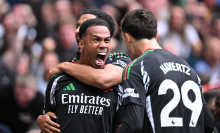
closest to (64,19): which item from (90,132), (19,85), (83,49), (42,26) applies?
(42,26)

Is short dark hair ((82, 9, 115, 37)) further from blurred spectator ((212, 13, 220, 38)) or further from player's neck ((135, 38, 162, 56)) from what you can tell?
blurred spectator ((212, 13, 220, 38))

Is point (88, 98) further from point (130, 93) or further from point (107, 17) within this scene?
point (107, 17)

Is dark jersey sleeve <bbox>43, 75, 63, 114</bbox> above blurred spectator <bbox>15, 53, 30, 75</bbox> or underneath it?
underneath

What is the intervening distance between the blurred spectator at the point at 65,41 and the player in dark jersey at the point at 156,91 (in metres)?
4.11

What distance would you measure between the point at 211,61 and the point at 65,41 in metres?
4.15

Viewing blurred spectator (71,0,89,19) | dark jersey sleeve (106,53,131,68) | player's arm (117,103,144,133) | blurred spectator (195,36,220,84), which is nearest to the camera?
player's arm (117,103,144,133)

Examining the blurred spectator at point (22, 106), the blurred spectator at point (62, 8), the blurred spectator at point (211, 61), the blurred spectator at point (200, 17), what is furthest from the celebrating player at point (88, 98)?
the blurred spectator at point (200, 17)

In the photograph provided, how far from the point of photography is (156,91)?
275 cm

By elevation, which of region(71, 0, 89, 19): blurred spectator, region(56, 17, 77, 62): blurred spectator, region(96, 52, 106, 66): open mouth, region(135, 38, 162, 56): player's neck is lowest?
region(96, 52, 106, 66): open mouth

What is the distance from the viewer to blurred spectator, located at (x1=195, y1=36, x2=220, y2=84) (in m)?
8.62

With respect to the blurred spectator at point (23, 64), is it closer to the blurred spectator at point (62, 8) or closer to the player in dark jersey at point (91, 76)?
the blurred spectator at point (62, 8)

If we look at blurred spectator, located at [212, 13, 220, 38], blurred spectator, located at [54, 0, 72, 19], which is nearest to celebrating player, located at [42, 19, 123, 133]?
blurred spectator, located at [54, 0, 72, 19]

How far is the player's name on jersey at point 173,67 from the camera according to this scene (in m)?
2.81

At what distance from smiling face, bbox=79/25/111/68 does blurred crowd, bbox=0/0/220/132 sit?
344cm
